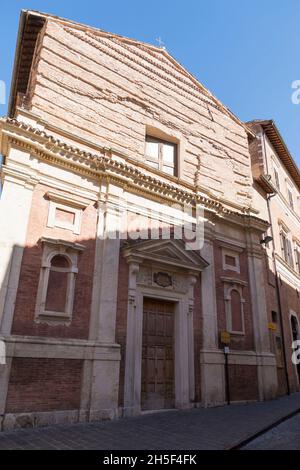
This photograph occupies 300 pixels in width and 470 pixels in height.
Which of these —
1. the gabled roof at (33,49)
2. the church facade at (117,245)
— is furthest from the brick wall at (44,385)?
the gabled roof at (33,49)

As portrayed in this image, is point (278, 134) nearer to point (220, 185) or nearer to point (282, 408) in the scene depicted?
point (220, 185)

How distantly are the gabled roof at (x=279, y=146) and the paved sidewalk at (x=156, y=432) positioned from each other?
1440 cm

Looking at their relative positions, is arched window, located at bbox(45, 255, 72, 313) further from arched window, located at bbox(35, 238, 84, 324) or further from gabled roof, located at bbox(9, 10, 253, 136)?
gabled roof, located at bbox(9, 10, 253, 136)

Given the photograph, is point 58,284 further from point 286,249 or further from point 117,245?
point 286,249

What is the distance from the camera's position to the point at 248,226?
13.3 meters

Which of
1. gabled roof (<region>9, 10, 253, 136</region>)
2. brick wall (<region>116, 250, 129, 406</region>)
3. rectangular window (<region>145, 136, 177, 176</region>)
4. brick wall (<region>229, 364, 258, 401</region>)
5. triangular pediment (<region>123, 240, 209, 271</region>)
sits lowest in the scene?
brick wall (<region>229, 364, 258, 401</region>)

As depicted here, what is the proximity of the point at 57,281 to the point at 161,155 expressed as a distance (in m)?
6.45

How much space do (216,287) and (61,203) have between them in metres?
5.83

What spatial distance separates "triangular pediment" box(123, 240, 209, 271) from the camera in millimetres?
9641

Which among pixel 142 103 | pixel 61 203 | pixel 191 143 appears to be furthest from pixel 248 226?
pixel 61 203

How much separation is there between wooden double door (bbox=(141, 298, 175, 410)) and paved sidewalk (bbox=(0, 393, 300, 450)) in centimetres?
61

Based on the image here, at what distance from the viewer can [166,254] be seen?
34.3 feet

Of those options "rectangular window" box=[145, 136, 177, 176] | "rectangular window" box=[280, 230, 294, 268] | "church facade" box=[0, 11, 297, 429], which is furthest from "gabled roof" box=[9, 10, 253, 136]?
"rectangular window" box=[280, 230, 294, 268]

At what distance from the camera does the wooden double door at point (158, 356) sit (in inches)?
368
